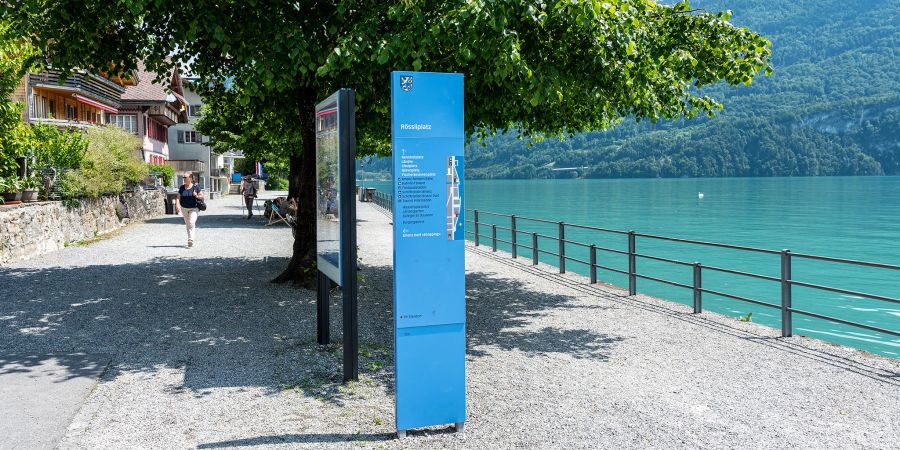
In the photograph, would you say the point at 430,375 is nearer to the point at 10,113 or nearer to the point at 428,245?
the point at 428,245

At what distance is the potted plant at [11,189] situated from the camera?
60.3ft

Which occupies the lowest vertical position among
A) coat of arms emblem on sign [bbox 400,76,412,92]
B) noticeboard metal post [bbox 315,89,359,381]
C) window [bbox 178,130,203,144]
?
noticeboard metal post [bbox 315,89,359,381]

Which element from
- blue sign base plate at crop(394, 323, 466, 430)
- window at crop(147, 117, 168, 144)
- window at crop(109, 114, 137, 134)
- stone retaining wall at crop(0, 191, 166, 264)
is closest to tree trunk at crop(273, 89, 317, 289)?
stone retaining wall at crop(0, 191, 166, 264)

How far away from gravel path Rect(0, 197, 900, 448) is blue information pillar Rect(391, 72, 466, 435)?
367 millimetres

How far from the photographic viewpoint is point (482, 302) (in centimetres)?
1245

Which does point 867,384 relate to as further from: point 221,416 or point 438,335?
point 221,416

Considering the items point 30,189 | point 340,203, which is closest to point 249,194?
point 30,189

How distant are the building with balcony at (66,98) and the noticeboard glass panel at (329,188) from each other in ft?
103

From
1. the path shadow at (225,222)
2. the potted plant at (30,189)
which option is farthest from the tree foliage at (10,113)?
the path shadow at (225,222)

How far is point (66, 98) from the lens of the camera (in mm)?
44625

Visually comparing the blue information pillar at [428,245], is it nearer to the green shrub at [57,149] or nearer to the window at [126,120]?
the green shrub at [57,149]

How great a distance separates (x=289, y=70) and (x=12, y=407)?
5.34 m

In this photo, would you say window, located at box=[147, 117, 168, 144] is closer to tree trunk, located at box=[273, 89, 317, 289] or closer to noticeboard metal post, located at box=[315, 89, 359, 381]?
tree trunk, located at box=[273, 89, 317, 289]

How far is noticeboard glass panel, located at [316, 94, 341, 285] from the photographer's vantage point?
6.93 m
